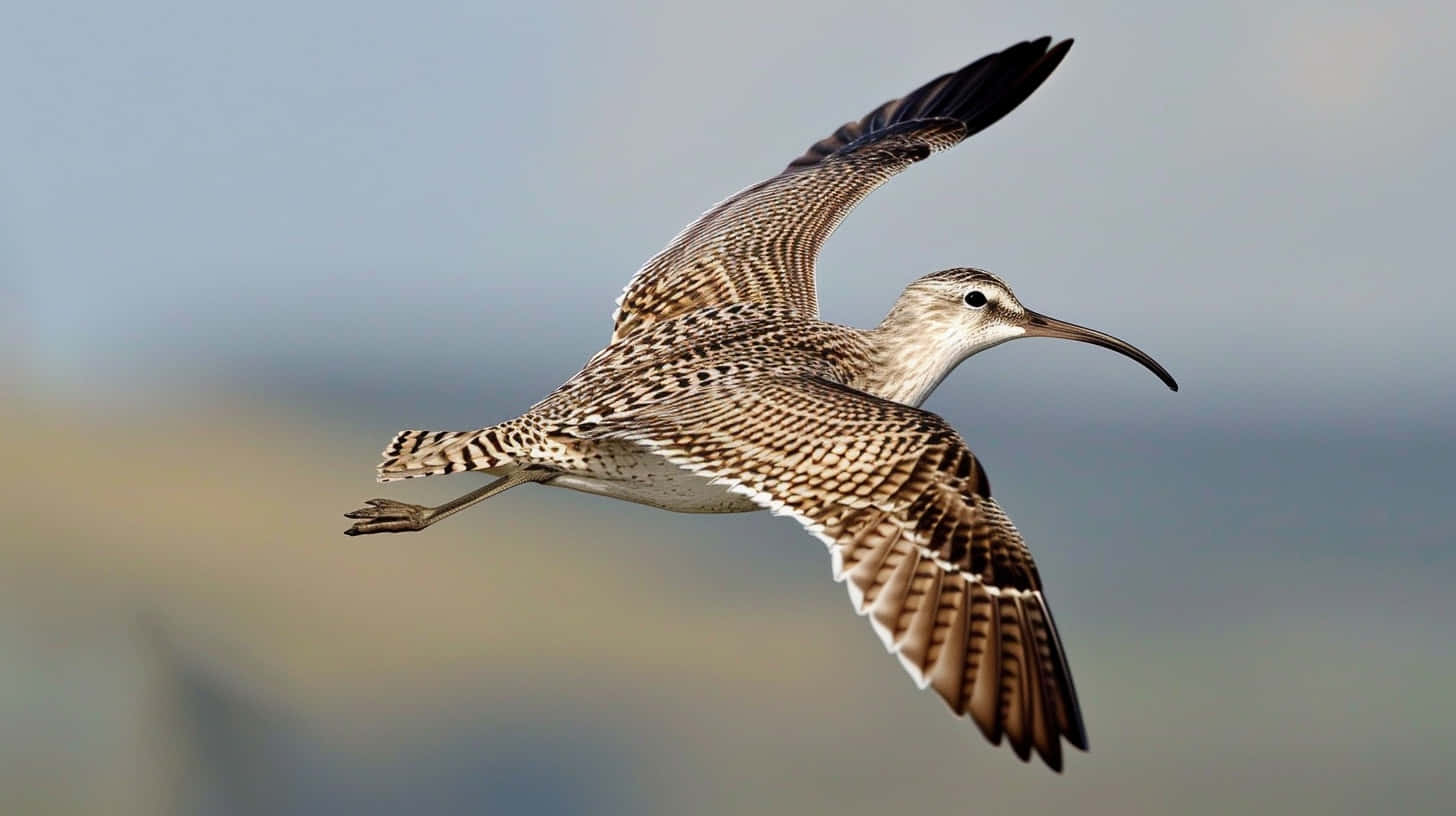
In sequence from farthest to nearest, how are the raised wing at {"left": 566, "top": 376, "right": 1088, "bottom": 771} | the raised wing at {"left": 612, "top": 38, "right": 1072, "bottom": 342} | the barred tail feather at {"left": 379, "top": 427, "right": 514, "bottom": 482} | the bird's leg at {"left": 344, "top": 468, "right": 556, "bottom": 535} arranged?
the raised wing at {"left": 612, "top": 38, "right": 1072, "bottom": 342} < the bird's leg at {"left": 344, "top": 468, "right": 556, "bottom": 535} < the barred tail feather at {"left": 379, "top": 427, "right": 514, "bottom": 482} < the raised wing at {"left": 566, "top": 376, "right": 1088, "bottom": 771}

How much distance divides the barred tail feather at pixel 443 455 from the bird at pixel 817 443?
0.6 inches

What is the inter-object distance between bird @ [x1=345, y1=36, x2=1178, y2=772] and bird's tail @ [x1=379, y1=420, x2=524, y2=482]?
0.05 ft

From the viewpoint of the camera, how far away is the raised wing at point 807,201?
15.9m

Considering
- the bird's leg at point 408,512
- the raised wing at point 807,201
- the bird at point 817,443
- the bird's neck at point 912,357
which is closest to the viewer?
the bird at point 817,443

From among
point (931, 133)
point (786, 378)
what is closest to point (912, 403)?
point (786, 378)

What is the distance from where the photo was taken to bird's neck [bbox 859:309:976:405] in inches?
548

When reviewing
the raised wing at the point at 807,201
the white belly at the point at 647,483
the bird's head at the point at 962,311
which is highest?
the raised wing at the point at 807,201

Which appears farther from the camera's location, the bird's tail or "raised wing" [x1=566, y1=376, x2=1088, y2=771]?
the bird's tail

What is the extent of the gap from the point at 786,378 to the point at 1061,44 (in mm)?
10453

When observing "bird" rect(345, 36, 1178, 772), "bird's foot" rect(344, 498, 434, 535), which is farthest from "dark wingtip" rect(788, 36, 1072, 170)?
"bird's foot" rect(344, 498, 434, 535)

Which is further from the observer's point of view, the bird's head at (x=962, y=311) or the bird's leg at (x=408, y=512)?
the bird's head at (x=962, y=311)

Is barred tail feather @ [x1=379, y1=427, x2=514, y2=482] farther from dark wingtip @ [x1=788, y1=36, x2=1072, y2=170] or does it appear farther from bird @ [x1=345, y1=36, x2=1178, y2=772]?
dark wingtip @ [x1=788, y1=36, x2=1072, y2=170]

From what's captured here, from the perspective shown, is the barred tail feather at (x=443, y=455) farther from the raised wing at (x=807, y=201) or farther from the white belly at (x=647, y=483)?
the raised wing at (x=807, y=201)

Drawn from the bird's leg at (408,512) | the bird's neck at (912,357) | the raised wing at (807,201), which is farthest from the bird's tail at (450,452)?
the raised wing at (807,201)
